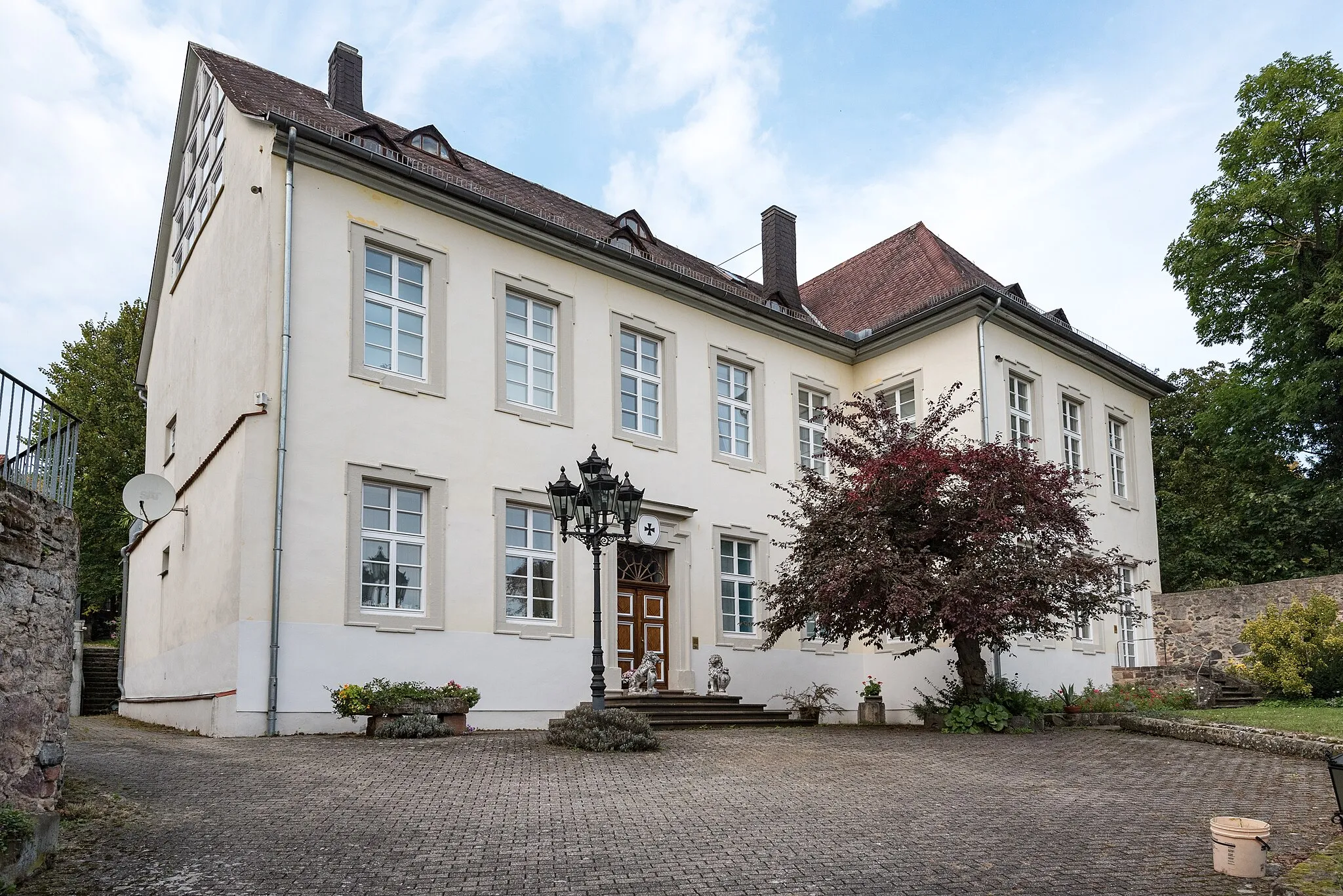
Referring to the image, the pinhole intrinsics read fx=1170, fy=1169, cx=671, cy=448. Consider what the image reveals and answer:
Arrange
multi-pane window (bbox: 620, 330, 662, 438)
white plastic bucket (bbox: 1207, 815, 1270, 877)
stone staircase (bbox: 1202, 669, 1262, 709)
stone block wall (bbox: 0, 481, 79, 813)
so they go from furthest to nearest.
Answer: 1. stone staircase (bbox: 1202, 669, 1262, 709)
2. multi-pane window (bbox: 620, 330, 662, 438)
3. white plastic bucket (bbox: 1207, 815, 1270, 877)
4. stone block wall (bbox: 0, 481, 79, 813)

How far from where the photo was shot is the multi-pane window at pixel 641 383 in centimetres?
1948

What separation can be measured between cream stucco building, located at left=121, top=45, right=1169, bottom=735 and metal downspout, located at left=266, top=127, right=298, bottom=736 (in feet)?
0.22

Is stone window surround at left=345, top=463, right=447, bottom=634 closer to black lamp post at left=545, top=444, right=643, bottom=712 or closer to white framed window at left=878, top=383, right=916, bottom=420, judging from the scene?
black lamp post at left=545, top=444, right=643, bottom=712

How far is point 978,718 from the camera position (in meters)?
16.4

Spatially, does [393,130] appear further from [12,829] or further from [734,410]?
[12,829]

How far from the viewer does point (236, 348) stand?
16.5 m

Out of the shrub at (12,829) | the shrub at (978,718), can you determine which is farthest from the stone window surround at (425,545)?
the shrub at (12,829)

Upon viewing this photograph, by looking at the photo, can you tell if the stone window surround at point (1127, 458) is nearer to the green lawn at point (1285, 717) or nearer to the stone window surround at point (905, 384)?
the stone window surround at point (905, 384)

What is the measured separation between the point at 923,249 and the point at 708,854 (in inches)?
769

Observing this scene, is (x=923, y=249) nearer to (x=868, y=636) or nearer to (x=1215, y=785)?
(x=868, y=636)

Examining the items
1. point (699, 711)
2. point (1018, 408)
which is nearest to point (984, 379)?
point (1018, 408)

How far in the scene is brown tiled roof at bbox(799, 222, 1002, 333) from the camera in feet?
76.6

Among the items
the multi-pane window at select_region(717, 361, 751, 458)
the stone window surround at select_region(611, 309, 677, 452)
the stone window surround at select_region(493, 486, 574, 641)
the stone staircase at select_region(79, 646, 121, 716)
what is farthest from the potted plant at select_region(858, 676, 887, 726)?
the stone staircase at select_region(79, 646, 121, 716)

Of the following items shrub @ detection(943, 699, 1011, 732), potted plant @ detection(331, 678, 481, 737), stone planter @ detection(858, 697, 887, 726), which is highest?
potted plant @ detection(331, 678, 481, 737)
